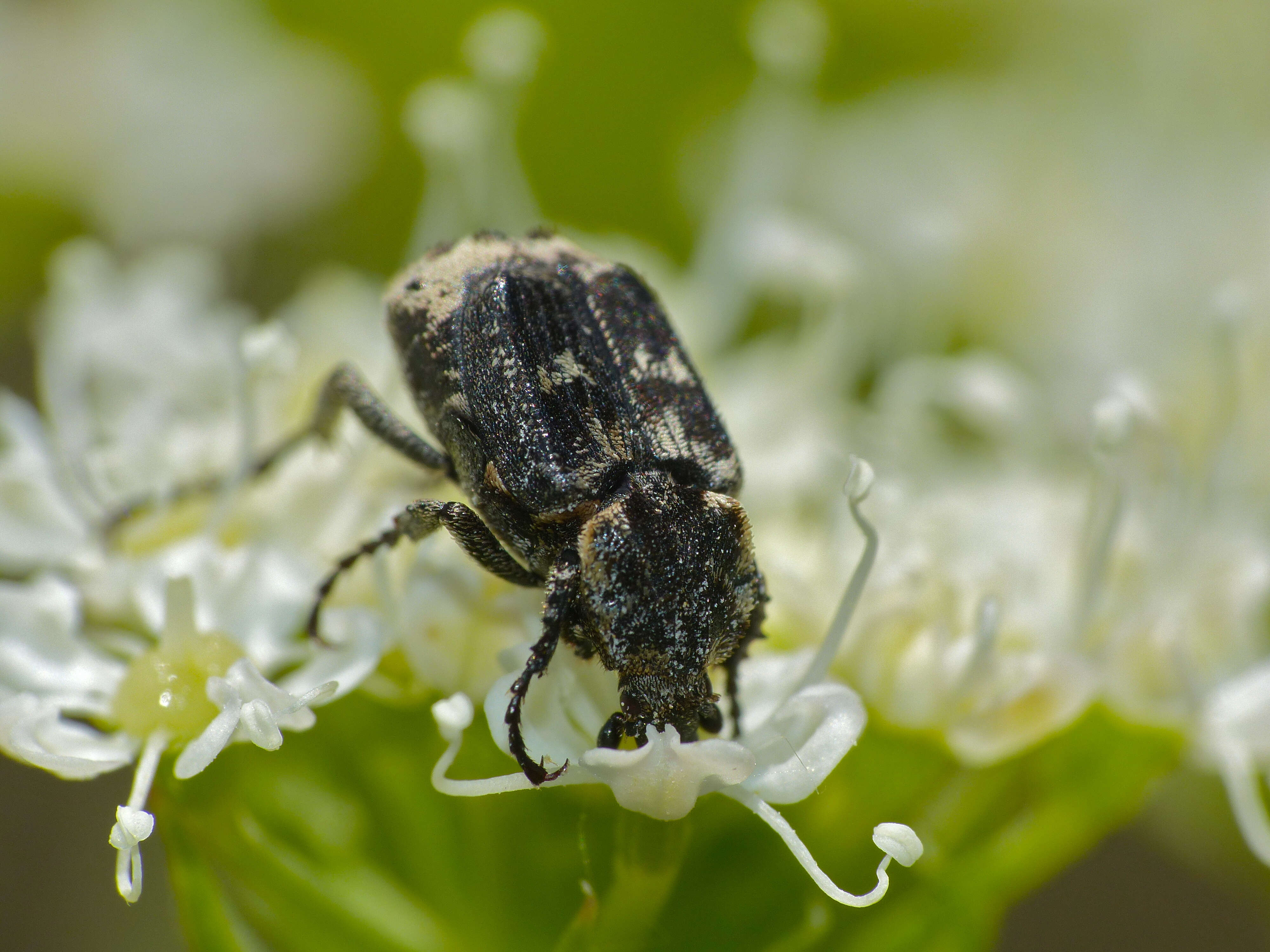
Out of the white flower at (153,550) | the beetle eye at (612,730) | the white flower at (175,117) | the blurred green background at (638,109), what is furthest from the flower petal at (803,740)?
the white flower at (175,117)

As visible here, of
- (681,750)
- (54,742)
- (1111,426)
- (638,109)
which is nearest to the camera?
(681,750)

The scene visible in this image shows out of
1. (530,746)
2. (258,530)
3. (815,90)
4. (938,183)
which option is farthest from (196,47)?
(530,746)

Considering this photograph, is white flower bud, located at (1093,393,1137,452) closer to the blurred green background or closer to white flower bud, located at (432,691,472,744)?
white flower bud, located at (432,691,472,744)

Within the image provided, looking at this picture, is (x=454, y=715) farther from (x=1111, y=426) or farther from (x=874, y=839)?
(x=1111, y=426)

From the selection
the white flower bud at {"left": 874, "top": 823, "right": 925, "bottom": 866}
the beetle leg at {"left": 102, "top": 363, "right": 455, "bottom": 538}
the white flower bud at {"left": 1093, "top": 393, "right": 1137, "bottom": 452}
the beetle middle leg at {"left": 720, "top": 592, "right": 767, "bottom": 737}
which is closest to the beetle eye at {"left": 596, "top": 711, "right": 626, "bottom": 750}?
the beetle middle leg at {"left": 720, "top": 592, "right": 767, "bottom": 737}

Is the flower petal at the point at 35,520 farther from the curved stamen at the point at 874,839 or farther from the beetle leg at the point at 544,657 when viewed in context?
the curved stamen at the point at 874,839

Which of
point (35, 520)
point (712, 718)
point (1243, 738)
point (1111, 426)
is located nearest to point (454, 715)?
point (712, 718)
